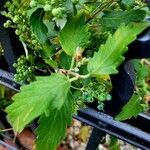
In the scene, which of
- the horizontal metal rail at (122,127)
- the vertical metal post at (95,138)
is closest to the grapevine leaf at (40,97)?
the horizontal metal rail at (122,127)

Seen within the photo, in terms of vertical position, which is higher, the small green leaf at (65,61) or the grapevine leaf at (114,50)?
the grapevine leaf at (114,50)

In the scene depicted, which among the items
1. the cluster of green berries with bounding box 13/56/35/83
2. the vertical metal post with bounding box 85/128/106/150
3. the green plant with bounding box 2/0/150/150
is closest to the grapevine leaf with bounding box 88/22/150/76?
the green plant with bounding box 2/0/150/150

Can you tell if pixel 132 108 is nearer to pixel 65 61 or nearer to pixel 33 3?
pixel 65 61

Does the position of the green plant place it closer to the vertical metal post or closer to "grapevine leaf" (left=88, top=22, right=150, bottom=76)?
"grapevine leaf" (left=88, top=22, right=150, bottom=76)

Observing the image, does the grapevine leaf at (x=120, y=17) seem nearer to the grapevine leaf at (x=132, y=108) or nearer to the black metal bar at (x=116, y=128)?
the grapevine leaf at (x=132, y=108)

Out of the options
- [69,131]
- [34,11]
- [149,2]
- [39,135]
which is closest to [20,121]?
[39,135]
